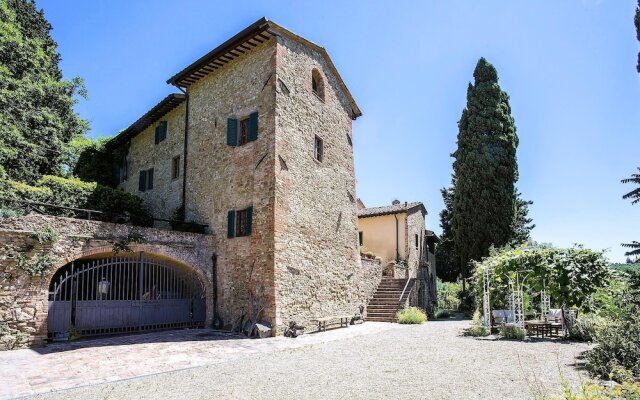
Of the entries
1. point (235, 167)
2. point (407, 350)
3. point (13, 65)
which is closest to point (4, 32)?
point (13, 65)

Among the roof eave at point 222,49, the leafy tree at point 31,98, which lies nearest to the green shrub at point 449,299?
the roof eave at point 222,49

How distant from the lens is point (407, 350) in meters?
9.24

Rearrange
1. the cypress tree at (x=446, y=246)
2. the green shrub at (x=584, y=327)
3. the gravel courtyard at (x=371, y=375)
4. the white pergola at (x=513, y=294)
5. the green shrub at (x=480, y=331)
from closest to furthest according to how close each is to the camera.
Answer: the gravel courtyard at (x=371, y=375) → the green shrub at (x=584, y=327) → the green shrub at (x=480, y=331) → the white pergola at (x=513, y=294) → the cypress tree at (x=446, y=246)

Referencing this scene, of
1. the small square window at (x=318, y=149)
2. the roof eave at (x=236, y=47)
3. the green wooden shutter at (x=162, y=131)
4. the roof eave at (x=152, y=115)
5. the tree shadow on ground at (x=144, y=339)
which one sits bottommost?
the tree shadow on ground at (x=144, y=339)

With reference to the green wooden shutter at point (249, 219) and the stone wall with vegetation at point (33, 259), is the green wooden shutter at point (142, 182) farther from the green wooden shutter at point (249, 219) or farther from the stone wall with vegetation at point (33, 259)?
the green wooden shutter at point (249, 219)

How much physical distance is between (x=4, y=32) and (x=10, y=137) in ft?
18.4

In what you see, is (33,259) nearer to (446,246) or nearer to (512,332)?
(512,332)

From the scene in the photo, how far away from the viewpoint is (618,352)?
258 inches

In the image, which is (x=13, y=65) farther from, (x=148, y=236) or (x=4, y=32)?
(x=148, y=236)

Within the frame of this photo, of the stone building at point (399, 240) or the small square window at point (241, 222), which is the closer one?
the small square window at point (241, 222)

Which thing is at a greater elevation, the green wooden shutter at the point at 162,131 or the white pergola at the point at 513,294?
the green wooden shutter at the point at 162,131

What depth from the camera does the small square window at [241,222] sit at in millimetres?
13102

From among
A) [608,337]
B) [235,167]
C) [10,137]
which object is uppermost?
[10,137]

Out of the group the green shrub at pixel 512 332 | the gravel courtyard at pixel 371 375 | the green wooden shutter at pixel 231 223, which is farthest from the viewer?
the green wooden shutter at pixel 231 223
